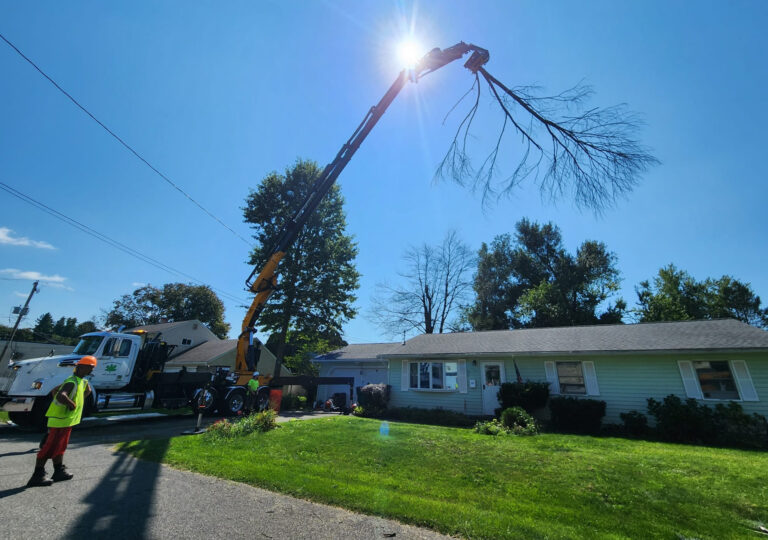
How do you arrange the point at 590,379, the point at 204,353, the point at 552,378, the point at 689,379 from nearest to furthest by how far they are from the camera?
the point at 689,379, the point at 590,379, the point at 552,378, the point at 204,353

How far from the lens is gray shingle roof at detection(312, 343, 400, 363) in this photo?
64.1ft

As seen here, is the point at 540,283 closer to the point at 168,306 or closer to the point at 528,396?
the point at 528,396

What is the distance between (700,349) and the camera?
10.8 m

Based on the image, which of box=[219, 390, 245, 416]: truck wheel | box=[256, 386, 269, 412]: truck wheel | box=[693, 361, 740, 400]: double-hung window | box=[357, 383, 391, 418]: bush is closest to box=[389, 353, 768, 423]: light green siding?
box=[693, 361, 740, 400]: double-hung window

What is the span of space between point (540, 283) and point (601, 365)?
1952 cm

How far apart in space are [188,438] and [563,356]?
1344cm

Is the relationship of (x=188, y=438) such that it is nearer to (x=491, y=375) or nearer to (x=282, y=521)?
(x=282, y=521)

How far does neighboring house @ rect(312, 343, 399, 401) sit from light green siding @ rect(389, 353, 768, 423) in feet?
18.8

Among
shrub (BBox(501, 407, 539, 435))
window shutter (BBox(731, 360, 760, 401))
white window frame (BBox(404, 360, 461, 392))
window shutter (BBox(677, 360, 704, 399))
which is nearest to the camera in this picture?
shrub (BBox(501, 407, 539, 435))

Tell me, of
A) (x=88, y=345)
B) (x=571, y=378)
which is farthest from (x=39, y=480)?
(x=571, y=378)

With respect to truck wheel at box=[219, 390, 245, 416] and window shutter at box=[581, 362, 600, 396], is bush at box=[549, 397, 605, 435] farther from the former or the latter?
truck wheel at box=[219, 390, 245, 416]

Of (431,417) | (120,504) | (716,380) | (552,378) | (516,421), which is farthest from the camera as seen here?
(431,417)

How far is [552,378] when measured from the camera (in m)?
13.1

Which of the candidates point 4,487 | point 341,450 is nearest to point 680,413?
point 341,450
